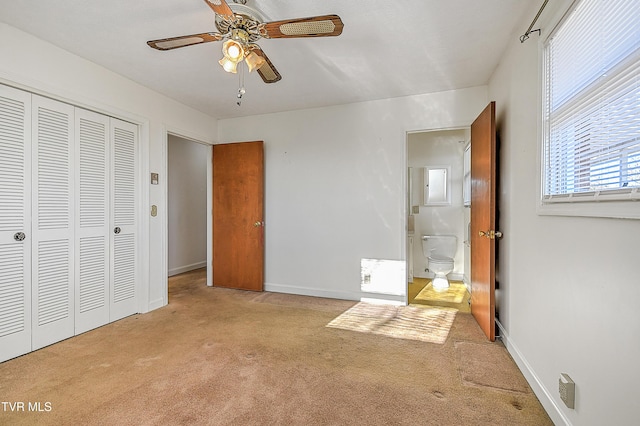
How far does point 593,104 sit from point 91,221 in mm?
3717

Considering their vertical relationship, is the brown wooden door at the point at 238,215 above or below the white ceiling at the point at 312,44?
below

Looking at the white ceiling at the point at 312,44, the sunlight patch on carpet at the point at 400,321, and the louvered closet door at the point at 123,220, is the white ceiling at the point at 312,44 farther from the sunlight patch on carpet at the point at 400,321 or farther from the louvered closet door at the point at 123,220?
the sunlight patch on carpet at the point at 400,321

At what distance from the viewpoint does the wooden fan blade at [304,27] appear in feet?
5.13

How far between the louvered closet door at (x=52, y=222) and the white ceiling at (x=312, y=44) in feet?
2.12

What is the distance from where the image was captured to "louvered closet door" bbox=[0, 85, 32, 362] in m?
2.18

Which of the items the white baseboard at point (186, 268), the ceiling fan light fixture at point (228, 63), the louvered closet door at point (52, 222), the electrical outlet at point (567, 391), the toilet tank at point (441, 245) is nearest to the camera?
the electrical outlet at point (567, 391)

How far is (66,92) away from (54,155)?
0.55 metres

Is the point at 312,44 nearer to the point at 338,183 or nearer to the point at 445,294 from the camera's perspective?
the point at 338,183

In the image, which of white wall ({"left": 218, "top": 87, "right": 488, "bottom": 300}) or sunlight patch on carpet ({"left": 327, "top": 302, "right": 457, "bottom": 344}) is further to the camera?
white wall ({"left": 218, "top": 87, "right": 488, "bottom": 300})

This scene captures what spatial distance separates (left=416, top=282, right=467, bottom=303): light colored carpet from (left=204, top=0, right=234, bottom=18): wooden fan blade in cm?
357

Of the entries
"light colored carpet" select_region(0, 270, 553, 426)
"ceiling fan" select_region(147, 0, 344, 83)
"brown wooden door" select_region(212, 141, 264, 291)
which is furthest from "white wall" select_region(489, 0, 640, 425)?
"brown wooden door" select_region(212, 141, 264, 291)

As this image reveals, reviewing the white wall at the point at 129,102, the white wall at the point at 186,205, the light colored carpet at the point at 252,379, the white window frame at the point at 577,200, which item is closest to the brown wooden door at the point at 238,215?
the white wall at the point at 129,102

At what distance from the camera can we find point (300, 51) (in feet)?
8.05

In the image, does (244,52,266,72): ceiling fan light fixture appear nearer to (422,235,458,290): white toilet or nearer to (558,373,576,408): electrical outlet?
(558,373,576,408): electrical outlet
